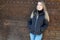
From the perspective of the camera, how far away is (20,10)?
432 centimetres

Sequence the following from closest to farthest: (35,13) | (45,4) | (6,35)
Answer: (35,13) → (45,4) → (6,35)

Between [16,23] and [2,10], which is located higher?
[2,10]

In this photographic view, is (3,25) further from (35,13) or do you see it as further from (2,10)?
(35,13)

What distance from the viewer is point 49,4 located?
13.8 ft

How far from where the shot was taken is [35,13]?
12.8 ft

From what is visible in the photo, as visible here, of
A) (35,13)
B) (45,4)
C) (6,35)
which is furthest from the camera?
(6,35)

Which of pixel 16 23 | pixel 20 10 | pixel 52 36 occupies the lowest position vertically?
pixel 52 36

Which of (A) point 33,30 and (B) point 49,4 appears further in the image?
(B) point 49,4

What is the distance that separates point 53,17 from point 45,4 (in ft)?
1.06

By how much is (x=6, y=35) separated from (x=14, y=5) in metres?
0.68

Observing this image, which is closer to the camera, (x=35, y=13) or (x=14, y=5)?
(x=35, y=13)

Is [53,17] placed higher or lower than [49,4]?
lower

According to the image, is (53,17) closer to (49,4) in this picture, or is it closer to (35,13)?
(49,4)

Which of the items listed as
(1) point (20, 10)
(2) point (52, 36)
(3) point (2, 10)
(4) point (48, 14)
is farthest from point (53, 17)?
(3) point (2, 10)
